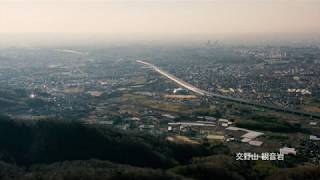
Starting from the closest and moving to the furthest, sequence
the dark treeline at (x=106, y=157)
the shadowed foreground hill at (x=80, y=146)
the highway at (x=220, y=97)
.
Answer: the dark treeline at (x=106, y=157) < the shadowed foreground hill at (x=80, y=146) < the highway at (x=220, y=97)

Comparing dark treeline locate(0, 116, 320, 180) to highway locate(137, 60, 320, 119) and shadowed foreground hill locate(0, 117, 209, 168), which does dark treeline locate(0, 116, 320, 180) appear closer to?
shadowed foreground hill locate(0, 117, 209, 168)

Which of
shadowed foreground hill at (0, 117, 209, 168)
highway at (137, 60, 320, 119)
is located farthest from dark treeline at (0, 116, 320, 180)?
highway at (137, 60, 320, 119)

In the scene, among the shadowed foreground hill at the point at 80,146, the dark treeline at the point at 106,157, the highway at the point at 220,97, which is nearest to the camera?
the dark treeline at the point at 106,157

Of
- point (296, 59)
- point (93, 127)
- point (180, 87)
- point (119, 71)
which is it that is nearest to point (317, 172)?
point (93, 127)

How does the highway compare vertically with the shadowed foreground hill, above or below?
below

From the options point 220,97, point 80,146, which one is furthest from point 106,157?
point 220,97

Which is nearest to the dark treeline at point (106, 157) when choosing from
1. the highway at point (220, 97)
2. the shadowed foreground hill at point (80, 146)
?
the shadowed foreground hill at point (80, 146)

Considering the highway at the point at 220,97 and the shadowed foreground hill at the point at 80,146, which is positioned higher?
the shadowed foreground hill at the point at 80,146

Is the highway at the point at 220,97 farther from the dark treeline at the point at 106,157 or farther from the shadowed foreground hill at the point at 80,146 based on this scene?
the shadowed foreground hill at the point at 80,146

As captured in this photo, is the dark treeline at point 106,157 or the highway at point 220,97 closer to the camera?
the dark treeline at point 106,157
